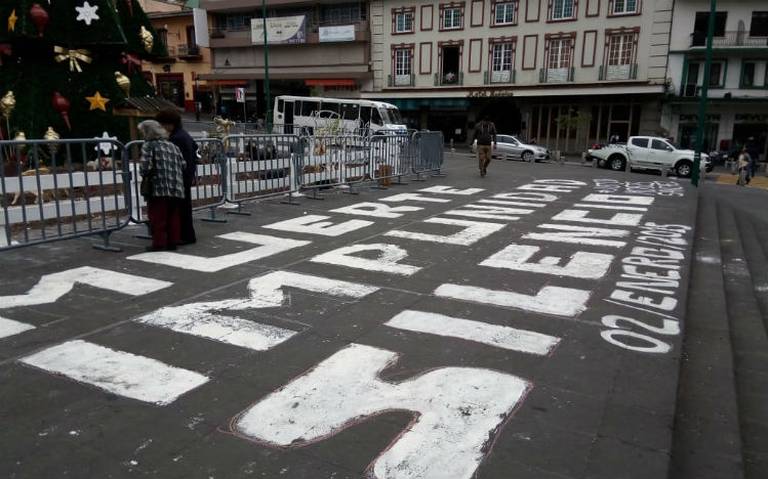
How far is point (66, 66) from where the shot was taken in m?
11.2

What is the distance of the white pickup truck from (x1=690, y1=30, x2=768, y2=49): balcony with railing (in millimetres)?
11787

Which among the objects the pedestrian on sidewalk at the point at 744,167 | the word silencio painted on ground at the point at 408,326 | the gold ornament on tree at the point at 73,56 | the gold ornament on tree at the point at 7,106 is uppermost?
the gold ornament on tree at the point at 73,56

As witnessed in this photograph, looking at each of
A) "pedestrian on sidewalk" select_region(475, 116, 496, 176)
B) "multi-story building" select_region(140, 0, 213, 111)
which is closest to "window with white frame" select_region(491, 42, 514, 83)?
"pedestrian on sidewalk" select_region(475, 116, 496, 176)

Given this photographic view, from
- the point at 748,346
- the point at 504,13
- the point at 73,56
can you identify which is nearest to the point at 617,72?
the point at 504,13

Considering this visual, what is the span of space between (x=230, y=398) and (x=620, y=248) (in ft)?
19.0

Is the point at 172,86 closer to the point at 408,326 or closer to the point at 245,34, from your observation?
the point at 245,34

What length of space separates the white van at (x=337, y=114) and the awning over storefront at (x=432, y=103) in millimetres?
10815

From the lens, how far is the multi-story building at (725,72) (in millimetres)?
32531

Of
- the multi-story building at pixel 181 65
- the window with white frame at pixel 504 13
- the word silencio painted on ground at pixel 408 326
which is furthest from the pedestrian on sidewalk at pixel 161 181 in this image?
the multi-story building at pixel 181 65

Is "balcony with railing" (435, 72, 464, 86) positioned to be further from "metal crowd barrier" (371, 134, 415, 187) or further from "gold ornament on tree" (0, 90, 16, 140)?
"gold ornament on tree" (0, 90, 16, 140)

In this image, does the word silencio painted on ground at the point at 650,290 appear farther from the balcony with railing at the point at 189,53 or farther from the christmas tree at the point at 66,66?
the balcony with railing at the point at 189,53

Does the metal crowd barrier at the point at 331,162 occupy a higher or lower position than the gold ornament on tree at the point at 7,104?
lower

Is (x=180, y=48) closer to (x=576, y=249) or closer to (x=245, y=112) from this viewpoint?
(x=245, y=112)

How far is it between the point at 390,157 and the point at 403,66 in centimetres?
2917
